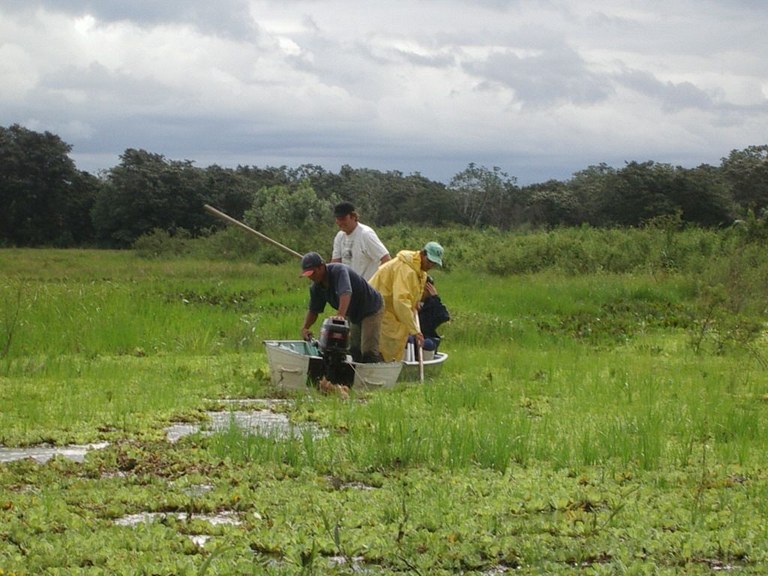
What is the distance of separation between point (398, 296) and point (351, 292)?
2.49ft

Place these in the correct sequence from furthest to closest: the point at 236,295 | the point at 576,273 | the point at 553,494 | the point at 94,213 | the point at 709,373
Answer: the point at 94,213 < the point at 576,273 < the point at 236,295 < the point at 709,373 < the point at 553,494

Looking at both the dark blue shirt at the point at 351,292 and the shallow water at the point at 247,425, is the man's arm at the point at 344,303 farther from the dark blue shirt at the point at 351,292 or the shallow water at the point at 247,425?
the shallow water at the point at 247,425

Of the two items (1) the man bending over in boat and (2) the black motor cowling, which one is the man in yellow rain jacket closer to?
(1) the man bending over in boat

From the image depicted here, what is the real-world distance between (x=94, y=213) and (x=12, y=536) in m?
51.8

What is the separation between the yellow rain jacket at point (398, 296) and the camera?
11.5 m

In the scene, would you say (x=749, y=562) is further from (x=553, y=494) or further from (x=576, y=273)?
(x=576, y=273)

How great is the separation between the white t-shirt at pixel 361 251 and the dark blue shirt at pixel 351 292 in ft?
3.02

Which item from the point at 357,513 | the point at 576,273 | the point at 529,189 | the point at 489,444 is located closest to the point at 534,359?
the point at 489,444

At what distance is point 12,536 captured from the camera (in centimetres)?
541

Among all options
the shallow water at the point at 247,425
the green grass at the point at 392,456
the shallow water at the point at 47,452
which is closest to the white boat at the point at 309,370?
the green grass at the point at 392,456

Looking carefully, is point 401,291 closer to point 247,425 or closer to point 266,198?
point 247,425

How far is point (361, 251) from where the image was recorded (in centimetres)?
1237

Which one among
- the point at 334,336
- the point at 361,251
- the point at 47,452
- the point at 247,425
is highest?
the point at 361,251

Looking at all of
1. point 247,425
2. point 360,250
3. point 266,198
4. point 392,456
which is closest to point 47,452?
point 247,425
